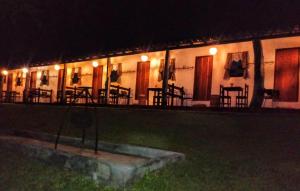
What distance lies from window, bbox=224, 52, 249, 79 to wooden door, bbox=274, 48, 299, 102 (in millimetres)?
1284

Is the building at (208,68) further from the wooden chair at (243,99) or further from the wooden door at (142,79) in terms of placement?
the wooden chair at (243,99)

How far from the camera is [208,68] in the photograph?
1627 centimetres

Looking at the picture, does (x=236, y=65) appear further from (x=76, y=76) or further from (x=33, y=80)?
(x=33, y=80)

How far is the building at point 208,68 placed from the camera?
13.6 meters

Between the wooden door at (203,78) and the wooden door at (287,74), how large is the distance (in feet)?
9.89

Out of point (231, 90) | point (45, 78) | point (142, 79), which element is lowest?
point (231, 90)

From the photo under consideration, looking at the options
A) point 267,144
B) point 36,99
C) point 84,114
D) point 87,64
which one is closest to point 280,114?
point 267,144

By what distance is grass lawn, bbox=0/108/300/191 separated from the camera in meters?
5.57

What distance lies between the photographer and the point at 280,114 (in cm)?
1102

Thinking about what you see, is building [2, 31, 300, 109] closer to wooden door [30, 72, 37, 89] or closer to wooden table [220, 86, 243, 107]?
wooden table [220, 86, 243, 107]

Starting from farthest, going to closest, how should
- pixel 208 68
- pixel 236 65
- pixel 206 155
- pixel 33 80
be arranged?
1. pixel 33 80
2. pixel 208 68
3. pixel 236 65
4. pixel 206 155

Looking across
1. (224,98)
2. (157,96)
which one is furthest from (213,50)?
(157,96)

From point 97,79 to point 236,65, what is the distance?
8760mm

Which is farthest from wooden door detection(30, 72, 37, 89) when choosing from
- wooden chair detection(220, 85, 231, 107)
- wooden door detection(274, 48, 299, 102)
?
wooden door detection(274, 48, 299, 102)
